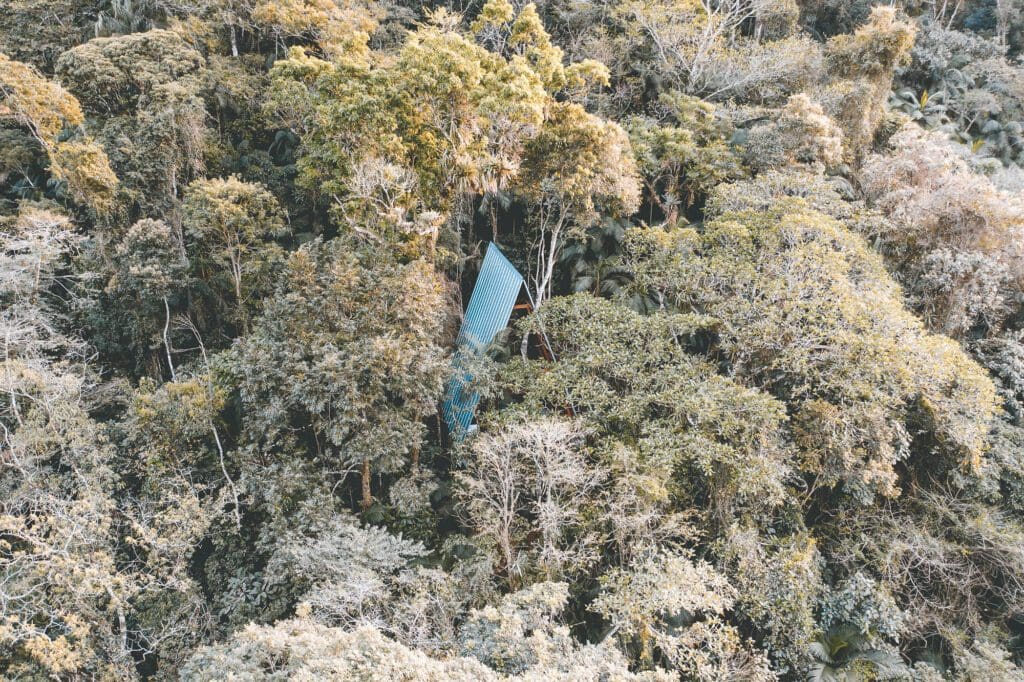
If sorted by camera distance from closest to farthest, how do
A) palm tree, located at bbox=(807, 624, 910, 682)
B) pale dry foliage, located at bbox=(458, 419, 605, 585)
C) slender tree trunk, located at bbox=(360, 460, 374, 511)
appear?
palm tree, located at bbox=(807, 624, 910, 682), pale dry foliage, located at bbox=(458, 419, 605, 585), slender tree trunk, located at bbox=(360, 460, 374, 511)

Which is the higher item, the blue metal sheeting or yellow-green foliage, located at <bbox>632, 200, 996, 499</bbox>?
yellow-green foliage, located at <bbox>632, 200, 996, 499</bbox>

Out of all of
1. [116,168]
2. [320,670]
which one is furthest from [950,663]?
[116,168]

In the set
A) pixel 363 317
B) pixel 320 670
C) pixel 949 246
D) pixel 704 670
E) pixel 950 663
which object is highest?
pixel 949 246

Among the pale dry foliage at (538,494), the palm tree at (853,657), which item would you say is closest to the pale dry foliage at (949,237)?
the palm tree at (853,657)

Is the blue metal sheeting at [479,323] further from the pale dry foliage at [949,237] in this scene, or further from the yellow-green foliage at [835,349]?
the pale dry foliage at [949,237]

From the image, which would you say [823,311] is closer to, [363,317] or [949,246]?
[949,246]

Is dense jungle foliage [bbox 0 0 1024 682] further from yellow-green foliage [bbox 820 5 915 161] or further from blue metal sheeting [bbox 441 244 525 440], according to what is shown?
blue metal sheeting [bbox 441 244 525 440]

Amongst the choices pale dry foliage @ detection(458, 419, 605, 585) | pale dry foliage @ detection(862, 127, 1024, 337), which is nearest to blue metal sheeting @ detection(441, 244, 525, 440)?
pale dry foliage @ detection(458, 419, 605, 585)
